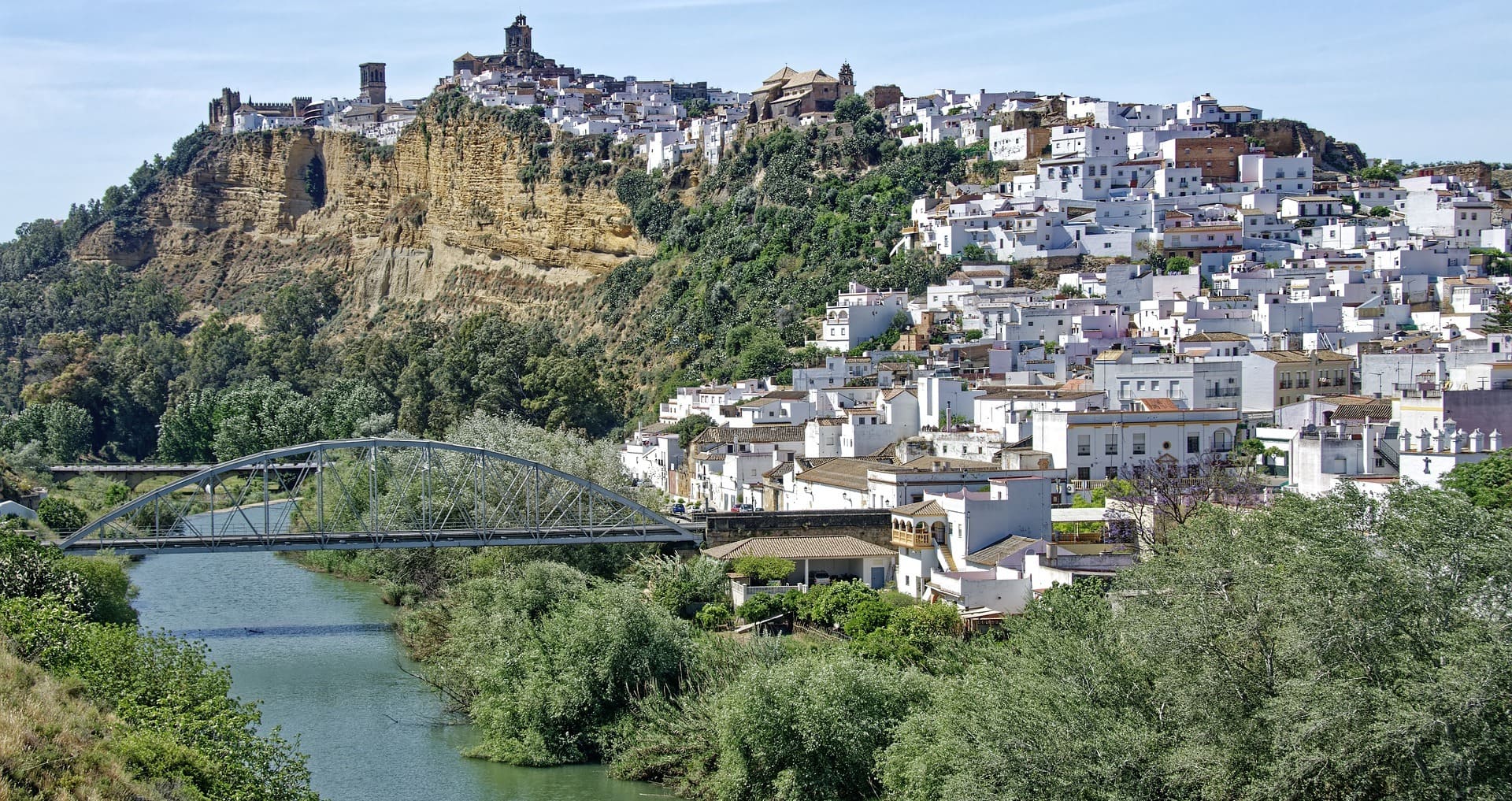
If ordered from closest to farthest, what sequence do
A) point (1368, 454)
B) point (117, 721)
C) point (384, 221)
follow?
point (117, 721) → point (1368, 454) → point (384, 221)

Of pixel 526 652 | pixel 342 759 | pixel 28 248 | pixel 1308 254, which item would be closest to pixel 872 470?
pixel 526 652

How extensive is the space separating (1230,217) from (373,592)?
3672 centimetres

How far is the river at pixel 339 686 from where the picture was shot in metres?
23.9

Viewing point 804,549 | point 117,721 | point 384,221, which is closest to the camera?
point 117,721

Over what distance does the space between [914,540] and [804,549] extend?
6.70 ft

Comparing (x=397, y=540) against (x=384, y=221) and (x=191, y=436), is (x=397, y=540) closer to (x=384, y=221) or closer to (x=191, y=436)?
(x=191, y=436)

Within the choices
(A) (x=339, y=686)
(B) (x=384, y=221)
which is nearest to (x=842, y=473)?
(A) (x=339, y=686)

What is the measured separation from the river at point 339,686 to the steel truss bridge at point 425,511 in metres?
1.86

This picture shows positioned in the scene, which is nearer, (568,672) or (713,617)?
(568,672)

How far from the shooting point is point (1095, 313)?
51688 mm

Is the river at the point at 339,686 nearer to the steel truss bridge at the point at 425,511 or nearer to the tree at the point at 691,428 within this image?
the steel truss bridge at the point at 425,511

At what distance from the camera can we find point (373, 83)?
113375 millimetres

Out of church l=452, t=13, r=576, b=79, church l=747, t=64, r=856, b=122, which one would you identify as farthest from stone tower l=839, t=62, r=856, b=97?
church l=452, t=13, r=576, b=79

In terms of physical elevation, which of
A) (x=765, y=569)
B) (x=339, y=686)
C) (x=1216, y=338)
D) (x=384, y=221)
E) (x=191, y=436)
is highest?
(x=384, y=221)
